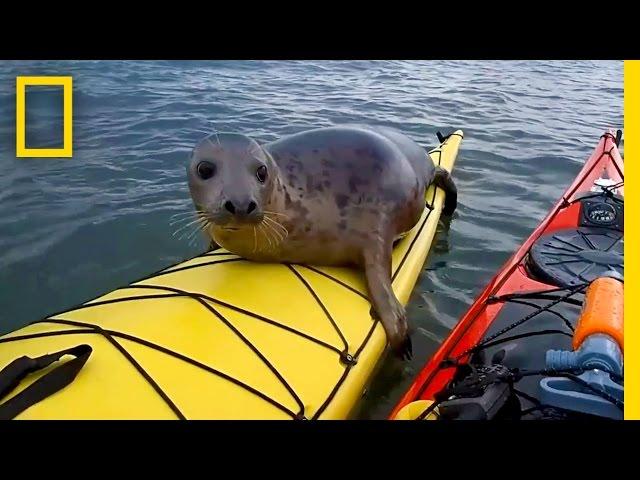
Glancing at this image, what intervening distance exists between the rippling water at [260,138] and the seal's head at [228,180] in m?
1.60

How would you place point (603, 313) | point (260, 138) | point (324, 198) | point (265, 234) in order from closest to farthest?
point (603, 313), point (265, 234), point (324, 198), point (260, 138)

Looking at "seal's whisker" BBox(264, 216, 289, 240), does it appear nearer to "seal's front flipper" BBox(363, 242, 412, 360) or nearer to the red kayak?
"seal's front flipper" BBox(363, 242, 412, 360)

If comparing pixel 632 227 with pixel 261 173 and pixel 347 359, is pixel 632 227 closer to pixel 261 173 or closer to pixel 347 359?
pixel 347 359

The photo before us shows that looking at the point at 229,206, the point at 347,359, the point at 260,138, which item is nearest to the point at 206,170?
the point at 229,206

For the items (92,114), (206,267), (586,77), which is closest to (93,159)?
(92,114)

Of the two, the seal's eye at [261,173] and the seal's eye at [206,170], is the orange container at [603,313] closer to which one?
the seal's eye at [261,173]

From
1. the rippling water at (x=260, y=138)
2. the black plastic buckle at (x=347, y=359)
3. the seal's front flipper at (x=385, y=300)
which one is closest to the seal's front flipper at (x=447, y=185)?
the rippling water at (x=260, y=138)

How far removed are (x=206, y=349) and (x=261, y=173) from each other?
0.99 metres

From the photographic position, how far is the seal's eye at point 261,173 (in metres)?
3.48

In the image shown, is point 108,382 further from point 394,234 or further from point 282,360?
point 394,234

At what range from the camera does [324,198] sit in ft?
13.3

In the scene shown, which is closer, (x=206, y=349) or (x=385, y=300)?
(x=206, y=349)

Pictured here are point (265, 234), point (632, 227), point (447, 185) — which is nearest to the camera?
point (632, 227)

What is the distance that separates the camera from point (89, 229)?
601 cm
